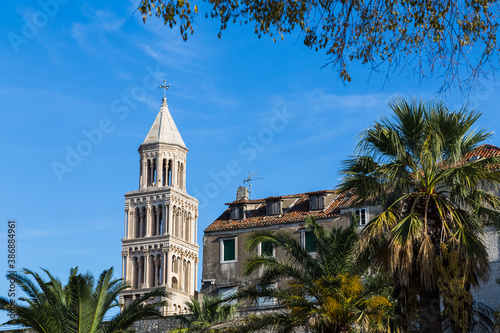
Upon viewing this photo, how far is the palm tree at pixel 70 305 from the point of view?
93.9 ft

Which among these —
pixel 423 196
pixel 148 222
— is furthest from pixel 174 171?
pixel 423 196

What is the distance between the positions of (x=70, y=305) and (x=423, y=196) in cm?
1363

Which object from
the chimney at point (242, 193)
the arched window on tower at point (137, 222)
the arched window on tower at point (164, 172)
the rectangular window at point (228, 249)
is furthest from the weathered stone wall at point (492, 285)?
the arched window on tower at point (137, 222)

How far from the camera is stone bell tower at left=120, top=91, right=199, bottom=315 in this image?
9938 centimetres

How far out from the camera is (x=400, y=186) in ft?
72.0

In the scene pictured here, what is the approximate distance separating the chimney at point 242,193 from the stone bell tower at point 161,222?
1398 inches

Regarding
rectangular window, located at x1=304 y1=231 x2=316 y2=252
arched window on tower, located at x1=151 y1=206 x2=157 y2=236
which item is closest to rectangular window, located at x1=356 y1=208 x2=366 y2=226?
rectangular window, located at x1=304 y1=231 x2=316 y2=252

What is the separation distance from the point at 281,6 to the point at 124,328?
62.4ft

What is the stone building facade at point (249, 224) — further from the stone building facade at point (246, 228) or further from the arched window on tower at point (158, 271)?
the arched window on tower at point (158, 271)

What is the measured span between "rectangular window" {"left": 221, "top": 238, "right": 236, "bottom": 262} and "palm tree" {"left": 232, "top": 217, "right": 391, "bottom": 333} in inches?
1002

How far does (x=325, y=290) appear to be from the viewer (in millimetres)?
27203

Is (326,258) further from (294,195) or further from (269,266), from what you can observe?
(294,195)

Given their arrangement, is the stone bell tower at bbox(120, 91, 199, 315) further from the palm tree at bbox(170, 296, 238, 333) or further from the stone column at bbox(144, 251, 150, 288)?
the palm tree at bbox(170, 296, 238, 333)

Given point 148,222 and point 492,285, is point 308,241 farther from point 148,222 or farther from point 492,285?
A: point 148,222
